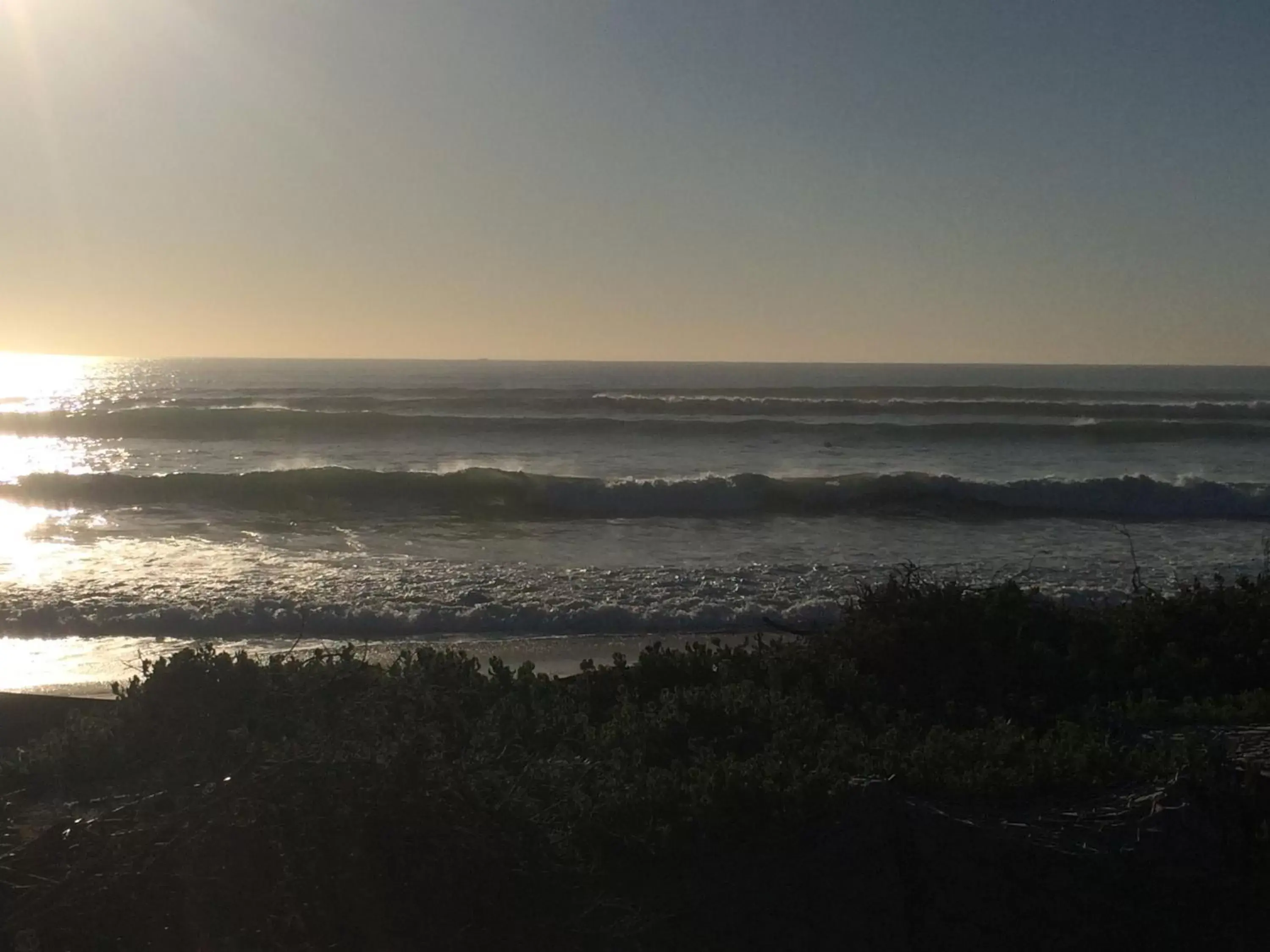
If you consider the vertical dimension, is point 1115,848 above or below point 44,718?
above

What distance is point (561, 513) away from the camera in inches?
771

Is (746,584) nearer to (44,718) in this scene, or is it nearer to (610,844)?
(44,718)

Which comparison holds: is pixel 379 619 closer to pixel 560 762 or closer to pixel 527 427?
pixel 560 762

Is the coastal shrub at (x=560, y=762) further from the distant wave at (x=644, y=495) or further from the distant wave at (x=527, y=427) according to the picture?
the distant wave at (x=527, y=427)

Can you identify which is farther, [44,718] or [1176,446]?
[1176,446]

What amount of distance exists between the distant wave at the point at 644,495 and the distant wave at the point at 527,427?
11797mm

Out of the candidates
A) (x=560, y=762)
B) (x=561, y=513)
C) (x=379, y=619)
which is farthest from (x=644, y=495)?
(x=560, y=762)

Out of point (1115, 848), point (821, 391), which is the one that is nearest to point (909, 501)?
point (1115, 848)

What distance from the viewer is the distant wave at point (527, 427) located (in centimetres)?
3422

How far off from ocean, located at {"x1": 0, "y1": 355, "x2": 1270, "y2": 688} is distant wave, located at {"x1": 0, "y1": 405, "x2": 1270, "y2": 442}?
193mm

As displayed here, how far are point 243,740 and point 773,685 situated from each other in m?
2.71

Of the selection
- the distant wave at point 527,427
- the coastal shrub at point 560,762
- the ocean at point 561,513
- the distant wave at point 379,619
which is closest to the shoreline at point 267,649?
the ocean at point 561,513

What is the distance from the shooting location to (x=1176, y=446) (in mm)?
32312

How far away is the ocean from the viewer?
10859 mm
